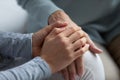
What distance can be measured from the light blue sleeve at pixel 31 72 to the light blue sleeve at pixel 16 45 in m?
0.11

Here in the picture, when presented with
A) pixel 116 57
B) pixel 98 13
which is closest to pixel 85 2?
pixel 98 13

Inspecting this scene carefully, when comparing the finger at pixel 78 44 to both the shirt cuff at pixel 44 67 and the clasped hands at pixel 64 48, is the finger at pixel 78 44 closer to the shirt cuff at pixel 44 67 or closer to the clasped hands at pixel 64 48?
the clasped hands at pixel 64 48

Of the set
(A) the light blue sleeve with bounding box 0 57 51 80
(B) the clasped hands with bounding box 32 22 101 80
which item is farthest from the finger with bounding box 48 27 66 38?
(A) the light blue sleeve with bounding box 0 57 51 80

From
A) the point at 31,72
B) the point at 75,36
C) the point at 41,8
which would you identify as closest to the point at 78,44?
the point at 75,36

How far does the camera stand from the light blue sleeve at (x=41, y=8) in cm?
102

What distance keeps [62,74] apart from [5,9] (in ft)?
1.85

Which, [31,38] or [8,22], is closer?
[31,38]

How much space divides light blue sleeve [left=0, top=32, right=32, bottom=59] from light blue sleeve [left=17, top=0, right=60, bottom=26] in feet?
0.53

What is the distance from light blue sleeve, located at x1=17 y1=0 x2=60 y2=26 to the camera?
1.02m

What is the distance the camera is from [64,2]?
1.12 meters

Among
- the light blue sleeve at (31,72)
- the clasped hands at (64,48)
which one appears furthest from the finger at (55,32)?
the light blue sleeve at (31,72)

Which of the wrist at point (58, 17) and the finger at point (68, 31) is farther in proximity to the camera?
the wrist at point (58, 17)

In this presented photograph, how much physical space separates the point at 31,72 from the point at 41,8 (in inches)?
14.6

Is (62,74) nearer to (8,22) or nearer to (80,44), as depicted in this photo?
(80,44)
